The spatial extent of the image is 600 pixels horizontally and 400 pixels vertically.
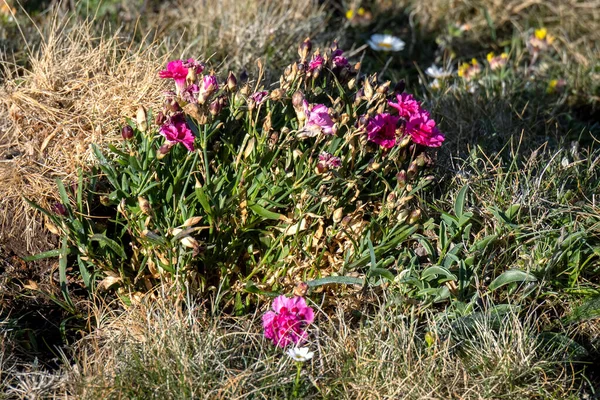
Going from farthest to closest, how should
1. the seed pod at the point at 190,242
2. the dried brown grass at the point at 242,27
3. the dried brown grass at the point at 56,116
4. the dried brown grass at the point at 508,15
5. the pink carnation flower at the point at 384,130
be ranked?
the dried brown grass at the point at 508,15 < the dried brown grass at the point at 242,27 < the dried brown grass at the point at 56,116 < the pink carnation flower at the point at 384,130 < the seed pod at the point at 190,242

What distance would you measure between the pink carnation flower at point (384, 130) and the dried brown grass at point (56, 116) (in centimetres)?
87

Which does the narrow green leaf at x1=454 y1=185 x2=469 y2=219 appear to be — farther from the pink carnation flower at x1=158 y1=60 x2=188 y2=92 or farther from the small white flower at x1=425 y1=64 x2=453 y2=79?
the small white flower at x1=425 y1=64 x2=453 y2=79

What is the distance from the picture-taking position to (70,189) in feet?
8.85

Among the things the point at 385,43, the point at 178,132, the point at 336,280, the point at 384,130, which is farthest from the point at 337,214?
the point at 385,43

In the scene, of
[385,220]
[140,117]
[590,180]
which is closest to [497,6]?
[590,180]

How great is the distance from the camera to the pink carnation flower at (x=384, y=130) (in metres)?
2.52

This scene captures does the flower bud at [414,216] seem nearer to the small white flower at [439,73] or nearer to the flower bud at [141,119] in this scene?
the flower bud at [141,119]

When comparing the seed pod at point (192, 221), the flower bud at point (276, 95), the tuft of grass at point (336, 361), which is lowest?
the tuft of grass at point (336, 361)

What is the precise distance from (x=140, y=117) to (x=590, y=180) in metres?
1.70

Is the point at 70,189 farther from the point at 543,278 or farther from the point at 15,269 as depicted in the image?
the point at 543,278

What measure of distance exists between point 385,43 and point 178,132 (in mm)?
2434

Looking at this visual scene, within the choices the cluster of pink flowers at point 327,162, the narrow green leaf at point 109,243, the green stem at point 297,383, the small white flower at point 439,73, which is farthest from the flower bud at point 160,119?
the small white flower at point 439,73

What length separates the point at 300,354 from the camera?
2217 mm

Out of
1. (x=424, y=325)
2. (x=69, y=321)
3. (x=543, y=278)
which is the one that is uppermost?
(x=543, y=278)
